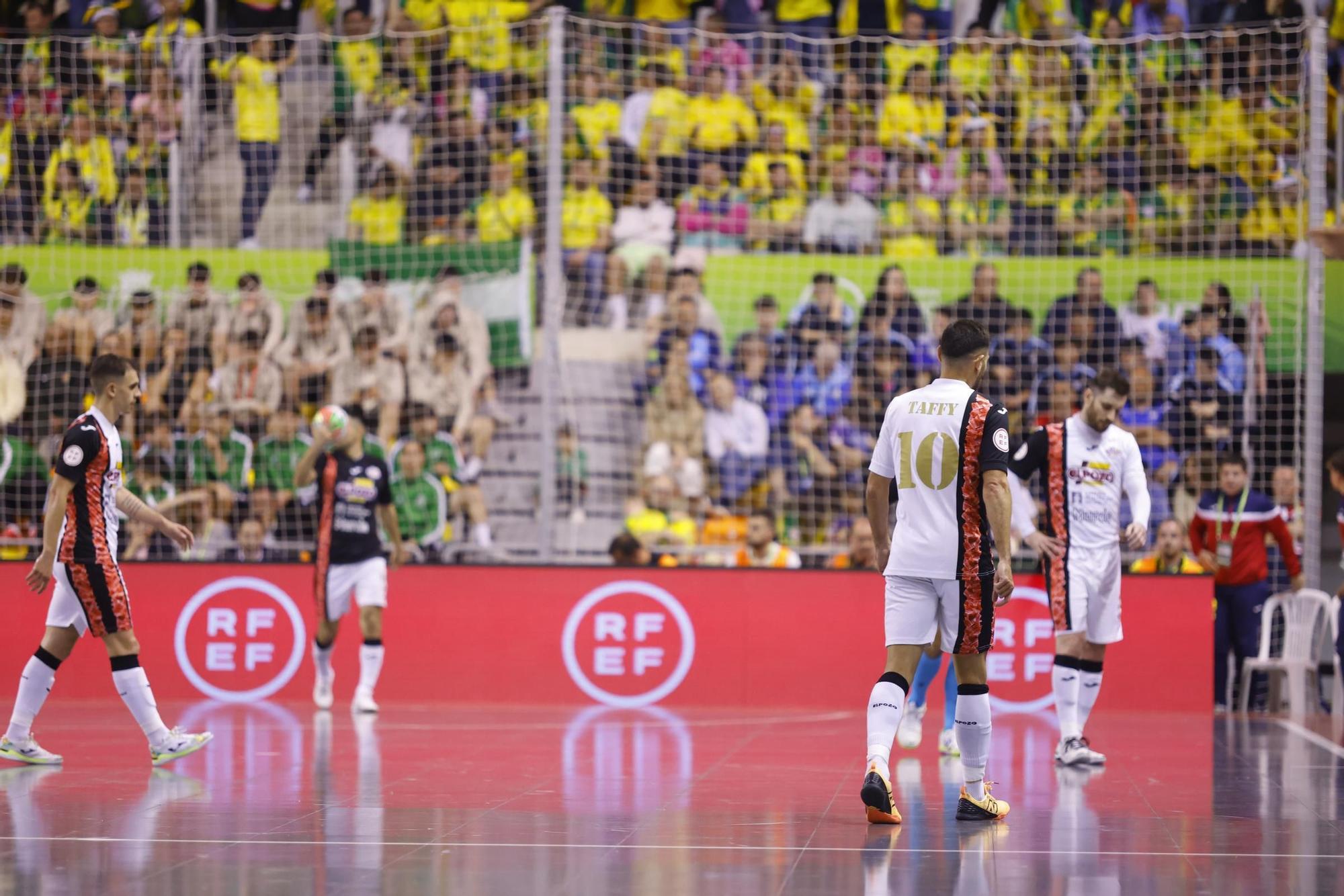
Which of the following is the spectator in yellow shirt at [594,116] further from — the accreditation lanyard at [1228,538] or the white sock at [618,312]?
the accreditation lanyard at [1228,538]

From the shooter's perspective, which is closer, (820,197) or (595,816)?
(595,816)

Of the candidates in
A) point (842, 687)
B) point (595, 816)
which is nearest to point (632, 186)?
point (842, 687)

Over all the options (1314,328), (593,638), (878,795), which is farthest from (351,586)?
(1314,328)

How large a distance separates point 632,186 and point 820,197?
1.97 m

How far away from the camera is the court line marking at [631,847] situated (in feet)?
20.6

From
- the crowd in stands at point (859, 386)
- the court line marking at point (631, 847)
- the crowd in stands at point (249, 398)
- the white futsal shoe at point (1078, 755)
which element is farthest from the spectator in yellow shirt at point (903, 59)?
the court line marking at point (631, 847)

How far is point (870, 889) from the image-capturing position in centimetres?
550

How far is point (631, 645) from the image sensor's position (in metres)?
13.4

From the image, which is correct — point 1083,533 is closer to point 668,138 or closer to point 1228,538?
point 1228,538

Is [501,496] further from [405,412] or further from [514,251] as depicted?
[514,251]

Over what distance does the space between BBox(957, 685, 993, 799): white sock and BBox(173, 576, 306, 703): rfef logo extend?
774 centimetres

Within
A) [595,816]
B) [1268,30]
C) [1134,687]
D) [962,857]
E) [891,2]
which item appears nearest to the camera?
[962,857]

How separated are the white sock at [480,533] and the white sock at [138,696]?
223 inches

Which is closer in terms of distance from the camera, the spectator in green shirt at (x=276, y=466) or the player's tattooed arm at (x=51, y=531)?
the player's tattooed arm at (x=51, y=531)
